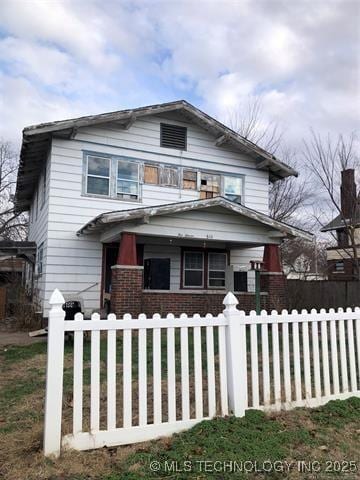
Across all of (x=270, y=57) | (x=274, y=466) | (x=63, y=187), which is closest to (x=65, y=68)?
(x=63, y=187)

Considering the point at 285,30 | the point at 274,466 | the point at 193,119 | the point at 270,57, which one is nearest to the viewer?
the point at 274,466

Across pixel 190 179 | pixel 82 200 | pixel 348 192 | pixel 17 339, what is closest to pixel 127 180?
pixel 82 200

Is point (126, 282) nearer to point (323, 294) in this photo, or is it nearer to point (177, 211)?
point (177, 211)

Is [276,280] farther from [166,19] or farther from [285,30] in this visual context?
[166,19]

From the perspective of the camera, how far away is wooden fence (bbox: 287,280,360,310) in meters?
14.3

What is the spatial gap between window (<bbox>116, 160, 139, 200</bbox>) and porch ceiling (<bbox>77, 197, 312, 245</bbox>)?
60.3 inches

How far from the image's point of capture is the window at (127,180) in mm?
12164

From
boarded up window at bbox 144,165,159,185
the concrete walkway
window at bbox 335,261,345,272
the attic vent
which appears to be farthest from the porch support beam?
window at bbox 335,261,345,272

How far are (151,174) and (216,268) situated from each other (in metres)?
3.99

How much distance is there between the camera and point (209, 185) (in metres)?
13.4

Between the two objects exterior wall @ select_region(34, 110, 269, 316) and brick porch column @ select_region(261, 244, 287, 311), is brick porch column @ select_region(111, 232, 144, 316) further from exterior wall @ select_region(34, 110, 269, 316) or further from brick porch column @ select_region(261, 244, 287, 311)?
brick porch column @ select_region(261, 244, 287, 311)

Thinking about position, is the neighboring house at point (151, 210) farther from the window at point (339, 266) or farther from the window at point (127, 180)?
the window at point (339, 266)

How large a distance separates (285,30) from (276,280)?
675 centimetres

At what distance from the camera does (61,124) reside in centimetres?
1101
